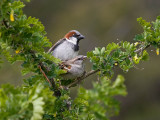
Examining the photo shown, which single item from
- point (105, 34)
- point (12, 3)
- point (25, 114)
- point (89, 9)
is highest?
A: point (89, 9)

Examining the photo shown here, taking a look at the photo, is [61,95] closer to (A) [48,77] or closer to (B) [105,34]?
(A) [48,77]

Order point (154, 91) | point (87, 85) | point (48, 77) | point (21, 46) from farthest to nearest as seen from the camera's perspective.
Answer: point (154, 91), point (87, 85), point (48, 77), point (21, 46)

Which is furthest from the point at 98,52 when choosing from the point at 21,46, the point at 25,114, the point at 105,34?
the point at 105,34

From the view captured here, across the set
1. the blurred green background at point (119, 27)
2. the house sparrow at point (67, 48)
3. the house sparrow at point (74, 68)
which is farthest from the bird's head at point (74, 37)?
the blurred green background at point (119, 27)

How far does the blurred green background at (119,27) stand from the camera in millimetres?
9828

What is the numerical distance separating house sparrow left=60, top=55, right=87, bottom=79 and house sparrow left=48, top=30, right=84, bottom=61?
445 millimetres

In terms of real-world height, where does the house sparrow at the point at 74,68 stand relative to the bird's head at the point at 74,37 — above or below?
below

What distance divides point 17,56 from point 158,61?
804cm

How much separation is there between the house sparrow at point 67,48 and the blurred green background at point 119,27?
16.2 ft

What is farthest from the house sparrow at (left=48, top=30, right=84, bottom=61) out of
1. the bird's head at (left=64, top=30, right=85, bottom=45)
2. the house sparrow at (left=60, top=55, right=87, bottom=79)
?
the house sparrow at (left=60, top=55, right=87, bottom=79)

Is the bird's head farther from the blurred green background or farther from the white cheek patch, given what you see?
the blurred green background

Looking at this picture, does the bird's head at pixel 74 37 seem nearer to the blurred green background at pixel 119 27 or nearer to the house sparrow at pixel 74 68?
the house sparrow at pixel 74 68

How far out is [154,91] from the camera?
34.7 ft

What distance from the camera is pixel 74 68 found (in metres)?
3.47
